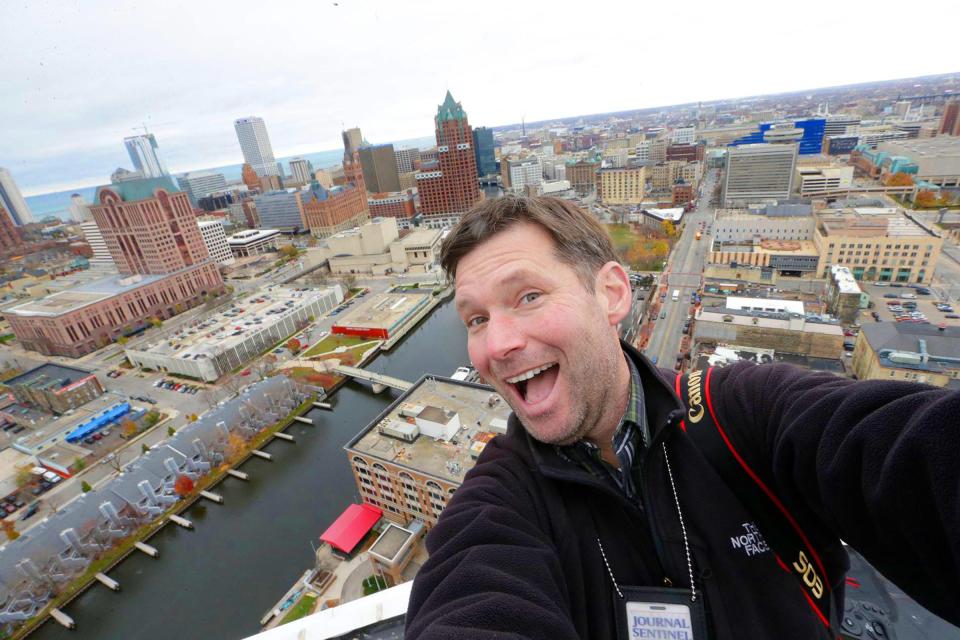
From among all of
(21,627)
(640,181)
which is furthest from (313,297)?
(640,181)

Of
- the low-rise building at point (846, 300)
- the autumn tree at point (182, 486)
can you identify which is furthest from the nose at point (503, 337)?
the low-rise building at point (846, 300)

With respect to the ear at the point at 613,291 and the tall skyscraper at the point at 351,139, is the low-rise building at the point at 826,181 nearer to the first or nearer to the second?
the ear at the point at 613,291

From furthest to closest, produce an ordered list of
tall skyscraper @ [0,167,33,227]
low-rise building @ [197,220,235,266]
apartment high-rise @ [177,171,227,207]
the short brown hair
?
apartment high-rise @ [177,171,227,207] < tall skyscraper @ [0,167,33,227] < low-rise building @ [197,220,235,266] < the short brown hair

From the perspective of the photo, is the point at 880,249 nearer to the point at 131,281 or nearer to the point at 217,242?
the point at 131,281

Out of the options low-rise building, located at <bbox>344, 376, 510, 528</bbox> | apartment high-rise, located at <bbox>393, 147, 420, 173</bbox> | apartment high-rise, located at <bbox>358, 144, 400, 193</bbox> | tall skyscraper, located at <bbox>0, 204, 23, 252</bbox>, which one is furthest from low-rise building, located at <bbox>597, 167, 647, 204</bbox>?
tall skyscraper, located at <bbox>0, 204, 23, 252</bbox>

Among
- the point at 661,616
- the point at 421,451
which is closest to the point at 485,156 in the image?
the point at 421,451

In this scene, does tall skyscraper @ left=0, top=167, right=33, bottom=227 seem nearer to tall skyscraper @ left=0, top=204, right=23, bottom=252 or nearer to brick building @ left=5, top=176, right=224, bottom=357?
tall skyscraper @ left=0, top=204, right=23, bottom=252

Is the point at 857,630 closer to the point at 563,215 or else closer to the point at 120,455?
the point at 563,215
